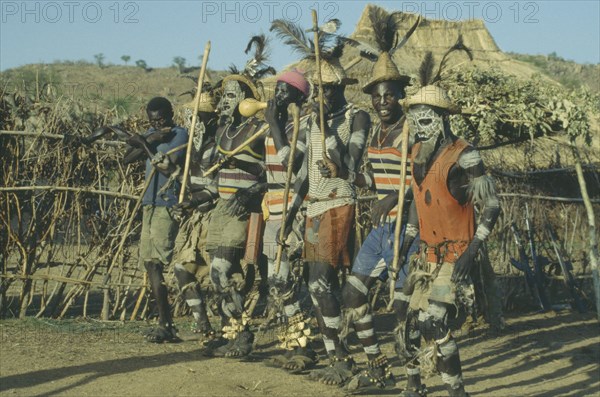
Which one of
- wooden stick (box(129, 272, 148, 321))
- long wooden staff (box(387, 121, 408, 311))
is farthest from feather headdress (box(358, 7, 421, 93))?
wooden stick (box(129, 272, 148, 321))

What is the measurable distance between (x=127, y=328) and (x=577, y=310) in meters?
5.49

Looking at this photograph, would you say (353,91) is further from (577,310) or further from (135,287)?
(135,287)

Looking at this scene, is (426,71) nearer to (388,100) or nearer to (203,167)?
(388,100)

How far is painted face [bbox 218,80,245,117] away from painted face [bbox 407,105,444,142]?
2.40 metres

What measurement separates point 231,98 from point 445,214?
9.37ft

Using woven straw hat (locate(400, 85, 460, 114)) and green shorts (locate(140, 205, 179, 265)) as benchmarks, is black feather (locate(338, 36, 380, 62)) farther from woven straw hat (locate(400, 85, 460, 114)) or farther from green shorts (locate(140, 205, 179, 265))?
green shorts (locate(140, 205, 179, 265))

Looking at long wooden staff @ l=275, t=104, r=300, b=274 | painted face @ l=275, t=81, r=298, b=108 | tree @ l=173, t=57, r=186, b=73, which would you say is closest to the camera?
long wooden staff @ l=275, t=104, r=300, b=274

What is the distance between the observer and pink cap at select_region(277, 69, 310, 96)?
786 centimetres

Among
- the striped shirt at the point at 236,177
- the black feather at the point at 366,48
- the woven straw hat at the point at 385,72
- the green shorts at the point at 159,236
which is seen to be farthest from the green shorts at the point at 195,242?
the woven straw hat at the point at 385,72

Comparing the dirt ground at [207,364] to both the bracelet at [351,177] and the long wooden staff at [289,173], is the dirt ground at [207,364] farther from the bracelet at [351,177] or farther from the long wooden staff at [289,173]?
the bracelet at [351,177]

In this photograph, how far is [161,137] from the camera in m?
8.98

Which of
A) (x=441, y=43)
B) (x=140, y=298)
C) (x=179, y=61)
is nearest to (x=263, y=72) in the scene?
(x=140, y=298)

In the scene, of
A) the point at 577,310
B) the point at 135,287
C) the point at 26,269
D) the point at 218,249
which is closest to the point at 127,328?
the point at 135,287

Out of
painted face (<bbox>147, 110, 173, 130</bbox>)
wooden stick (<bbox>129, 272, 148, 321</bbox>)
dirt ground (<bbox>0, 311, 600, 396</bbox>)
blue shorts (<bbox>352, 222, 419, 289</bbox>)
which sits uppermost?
painted face (<bbox>147, 110, 173, 130</bbox>)
